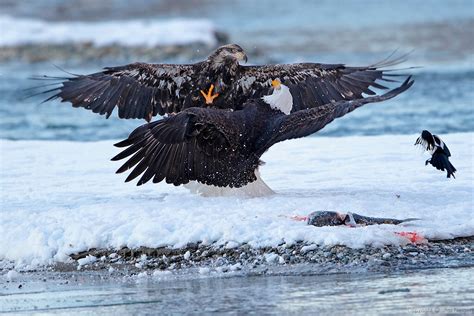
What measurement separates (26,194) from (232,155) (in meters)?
1.65

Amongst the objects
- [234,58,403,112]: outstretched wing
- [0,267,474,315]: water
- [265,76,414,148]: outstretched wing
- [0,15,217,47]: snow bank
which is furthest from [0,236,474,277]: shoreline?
[0,15,217,47]: snow bank

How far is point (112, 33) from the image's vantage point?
24.5 m

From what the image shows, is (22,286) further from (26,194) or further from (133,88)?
(133,88)

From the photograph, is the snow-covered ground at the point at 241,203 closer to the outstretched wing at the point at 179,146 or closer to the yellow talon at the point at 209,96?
the outstretched wing at the point at 179,146

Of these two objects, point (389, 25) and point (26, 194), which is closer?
point (26, 194)

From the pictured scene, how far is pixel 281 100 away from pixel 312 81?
73 centimetres

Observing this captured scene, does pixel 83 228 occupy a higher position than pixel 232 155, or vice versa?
pixel 232 155

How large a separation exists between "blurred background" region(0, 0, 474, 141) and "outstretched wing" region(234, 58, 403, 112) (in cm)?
366

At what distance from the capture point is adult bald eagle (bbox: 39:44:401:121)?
8875mm

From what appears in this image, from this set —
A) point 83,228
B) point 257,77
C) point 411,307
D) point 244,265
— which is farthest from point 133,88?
point 411,307

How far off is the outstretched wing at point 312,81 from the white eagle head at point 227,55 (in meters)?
0.14

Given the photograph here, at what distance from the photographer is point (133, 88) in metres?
9.14

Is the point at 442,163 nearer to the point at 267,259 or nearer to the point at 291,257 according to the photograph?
the point at 291,257

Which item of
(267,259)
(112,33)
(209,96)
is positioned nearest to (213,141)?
(209,96)
